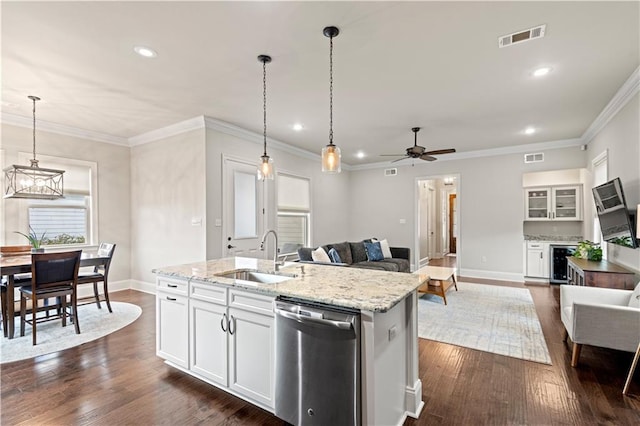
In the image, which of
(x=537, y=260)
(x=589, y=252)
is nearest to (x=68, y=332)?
(x=589, y=252)

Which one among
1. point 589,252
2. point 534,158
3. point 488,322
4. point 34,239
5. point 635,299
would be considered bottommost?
point 488,322

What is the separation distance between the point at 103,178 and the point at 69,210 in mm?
768

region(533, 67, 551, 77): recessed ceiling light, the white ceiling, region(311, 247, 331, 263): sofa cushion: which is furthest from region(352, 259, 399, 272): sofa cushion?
region(533, 67, 551, 77): recessed ceiling light

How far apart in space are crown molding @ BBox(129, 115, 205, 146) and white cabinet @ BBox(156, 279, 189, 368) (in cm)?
291

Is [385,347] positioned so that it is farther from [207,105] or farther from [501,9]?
[207,105]

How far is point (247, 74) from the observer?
3.29m

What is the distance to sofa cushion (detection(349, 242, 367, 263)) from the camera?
601 cm

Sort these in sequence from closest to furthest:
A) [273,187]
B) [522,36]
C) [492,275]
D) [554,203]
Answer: [522,36]
[273,187]
[554,203]
[492,275]

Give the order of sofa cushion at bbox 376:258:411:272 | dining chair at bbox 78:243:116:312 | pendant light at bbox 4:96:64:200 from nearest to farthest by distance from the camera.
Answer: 1. pendant light at bbox 4:96:64:200
2. dining chair at bbox 78:243:116:312
3. sofa cushion at bbox 376:258:411:272

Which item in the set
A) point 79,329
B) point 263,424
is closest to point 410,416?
point 263,424

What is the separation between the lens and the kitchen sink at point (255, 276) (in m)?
2.59

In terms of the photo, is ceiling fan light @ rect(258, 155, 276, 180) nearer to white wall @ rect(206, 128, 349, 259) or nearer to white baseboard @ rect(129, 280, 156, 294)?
white wall @ rect(206, 128, 349, 259)

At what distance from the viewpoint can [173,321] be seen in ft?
8.64

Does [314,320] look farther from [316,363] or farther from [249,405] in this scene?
[249,405]
